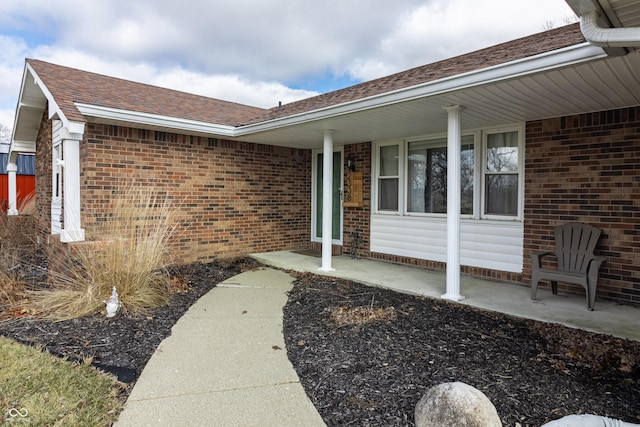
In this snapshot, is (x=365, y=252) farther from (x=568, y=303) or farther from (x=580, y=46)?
(x=580, y=46)

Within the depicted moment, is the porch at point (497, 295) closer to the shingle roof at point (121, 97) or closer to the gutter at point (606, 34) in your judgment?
the gutter at point (606, 34)

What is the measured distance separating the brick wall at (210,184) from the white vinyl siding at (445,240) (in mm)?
2244

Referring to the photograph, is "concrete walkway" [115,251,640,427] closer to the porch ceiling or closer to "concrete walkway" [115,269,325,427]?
"concrete walkway" [115,269,325,427]

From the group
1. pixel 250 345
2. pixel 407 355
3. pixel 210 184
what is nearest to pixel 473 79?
pixel 407 355

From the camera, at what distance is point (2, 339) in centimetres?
355

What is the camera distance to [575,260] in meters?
4.77

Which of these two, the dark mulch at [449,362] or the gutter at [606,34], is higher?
the gutter at [606,34]

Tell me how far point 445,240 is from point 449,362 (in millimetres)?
3699

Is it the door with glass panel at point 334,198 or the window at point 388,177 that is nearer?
the window at point 388,177

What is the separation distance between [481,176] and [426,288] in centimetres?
206

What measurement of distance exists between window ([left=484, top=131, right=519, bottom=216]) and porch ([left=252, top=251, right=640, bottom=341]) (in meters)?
1.17

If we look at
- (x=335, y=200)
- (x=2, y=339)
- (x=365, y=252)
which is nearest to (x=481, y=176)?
(x=365, y=252)

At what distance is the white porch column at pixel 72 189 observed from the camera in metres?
5.81

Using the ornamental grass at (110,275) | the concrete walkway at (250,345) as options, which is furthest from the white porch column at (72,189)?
the concrete walkway at (250,345)
